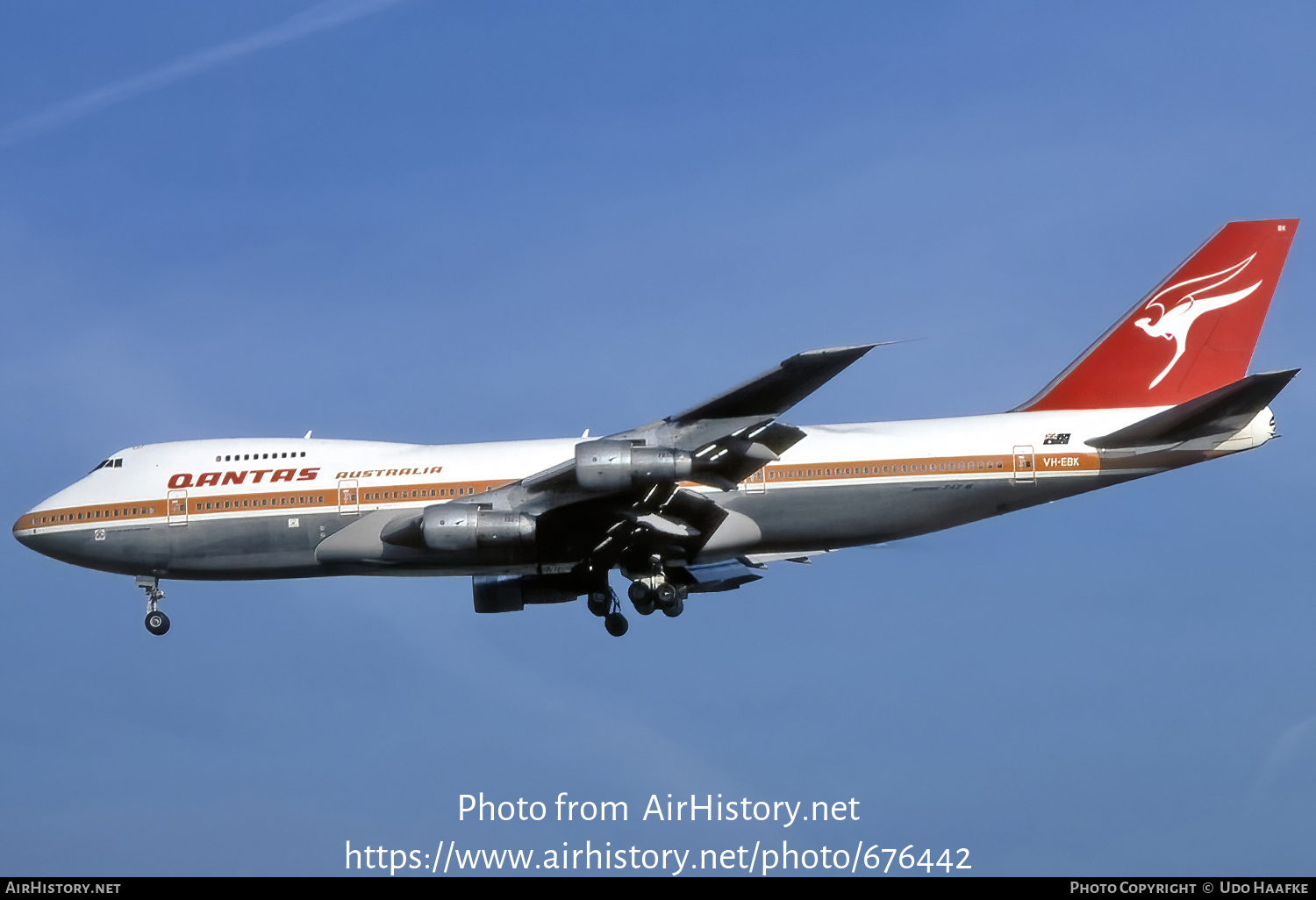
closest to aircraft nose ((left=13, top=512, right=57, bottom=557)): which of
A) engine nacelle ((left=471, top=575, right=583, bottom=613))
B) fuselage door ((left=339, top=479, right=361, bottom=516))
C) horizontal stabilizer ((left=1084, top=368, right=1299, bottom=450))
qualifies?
fuselage door ((left=339, top=479, right=361, bottom=516))

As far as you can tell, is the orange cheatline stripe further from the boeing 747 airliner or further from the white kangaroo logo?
the white kangaroo logo

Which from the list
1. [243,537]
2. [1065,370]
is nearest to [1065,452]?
[1065,370]

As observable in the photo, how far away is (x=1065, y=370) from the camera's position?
95.6 ft

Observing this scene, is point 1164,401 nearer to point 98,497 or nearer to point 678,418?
point 678,418

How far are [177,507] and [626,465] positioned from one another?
10.2m

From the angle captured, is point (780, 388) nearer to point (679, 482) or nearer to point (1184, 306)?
point (679, 482)

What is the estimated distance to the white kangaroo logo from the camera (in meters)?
29.1

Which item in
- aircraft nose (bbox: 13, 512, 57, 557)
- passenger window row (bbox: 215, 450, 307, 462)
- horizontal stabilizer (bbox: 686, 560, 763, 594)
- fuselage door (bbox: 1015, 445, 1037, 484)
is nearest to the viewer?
fuselage door (bbox: 1015, 445, 1037, 484)

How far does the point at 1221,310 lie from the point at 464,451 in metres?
15.4

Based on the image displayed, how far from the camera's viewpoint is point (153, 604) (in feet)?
98.5

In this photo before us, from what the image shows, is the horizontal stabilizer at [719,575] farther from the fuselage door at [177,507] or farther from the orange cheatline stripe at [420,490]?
the fuselage door at [177,507]

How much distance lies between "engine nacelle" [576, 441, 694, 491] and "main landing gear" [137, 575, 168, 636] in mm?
10532

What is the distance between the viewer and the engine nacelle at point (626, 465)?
970 inches

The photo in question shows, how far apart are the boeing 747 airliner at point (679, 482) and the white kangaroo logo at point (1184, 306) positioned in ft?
0.13
